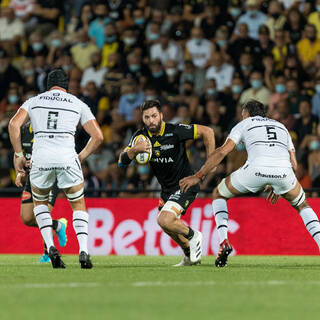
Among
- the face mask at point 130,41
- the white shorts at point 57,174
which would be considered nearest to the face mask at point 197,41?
the face mask at point 130,41

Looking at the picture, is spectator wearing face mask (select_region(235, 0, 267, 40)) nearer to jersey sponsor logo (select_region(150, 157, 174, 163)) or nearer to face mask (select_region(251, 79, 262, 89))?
face mask (select_region(251, 79, 262, 89))

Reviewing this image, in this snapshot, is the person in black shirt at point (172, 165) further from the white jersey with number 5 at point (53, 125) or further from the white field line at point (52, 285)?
the white field line at point (52, 285)

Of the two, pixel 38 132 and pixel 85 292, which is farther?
pixel 38 132

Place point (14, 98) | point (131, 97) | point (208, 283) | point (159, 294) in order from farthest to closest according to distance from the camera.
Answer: point (14, 98)
point (131, 97)
point (208, 283)
point (159, 294)

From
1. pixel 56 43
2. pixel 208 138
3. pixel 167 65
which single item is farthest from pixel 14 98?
pixel 208 138

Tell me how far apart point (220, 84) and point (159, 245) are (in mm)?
4015

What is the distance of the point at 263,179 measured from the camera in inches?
413

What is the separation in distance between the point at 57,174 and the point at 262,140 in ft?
8.10

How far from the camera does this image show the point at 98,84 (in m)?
19.4

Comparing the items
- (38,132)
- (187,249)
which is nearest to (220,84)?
(187,249)

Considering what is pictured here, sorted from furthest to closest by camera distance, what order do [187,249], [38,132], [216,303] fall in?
1. [187,249]
2. [38,132]
3. [216,303]

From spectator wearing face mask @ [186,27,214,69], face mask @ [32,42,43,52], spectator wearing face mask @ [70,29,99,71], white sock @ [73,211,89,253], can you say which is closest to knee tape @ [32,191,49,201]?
white sock @ [73,211,89,253]

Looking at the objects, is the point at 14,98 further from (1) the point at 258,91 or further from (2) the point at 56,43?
(1) the point at 258,91

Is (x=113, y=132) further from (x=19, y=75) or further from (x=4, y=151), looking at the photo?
(x=19, y=75)
